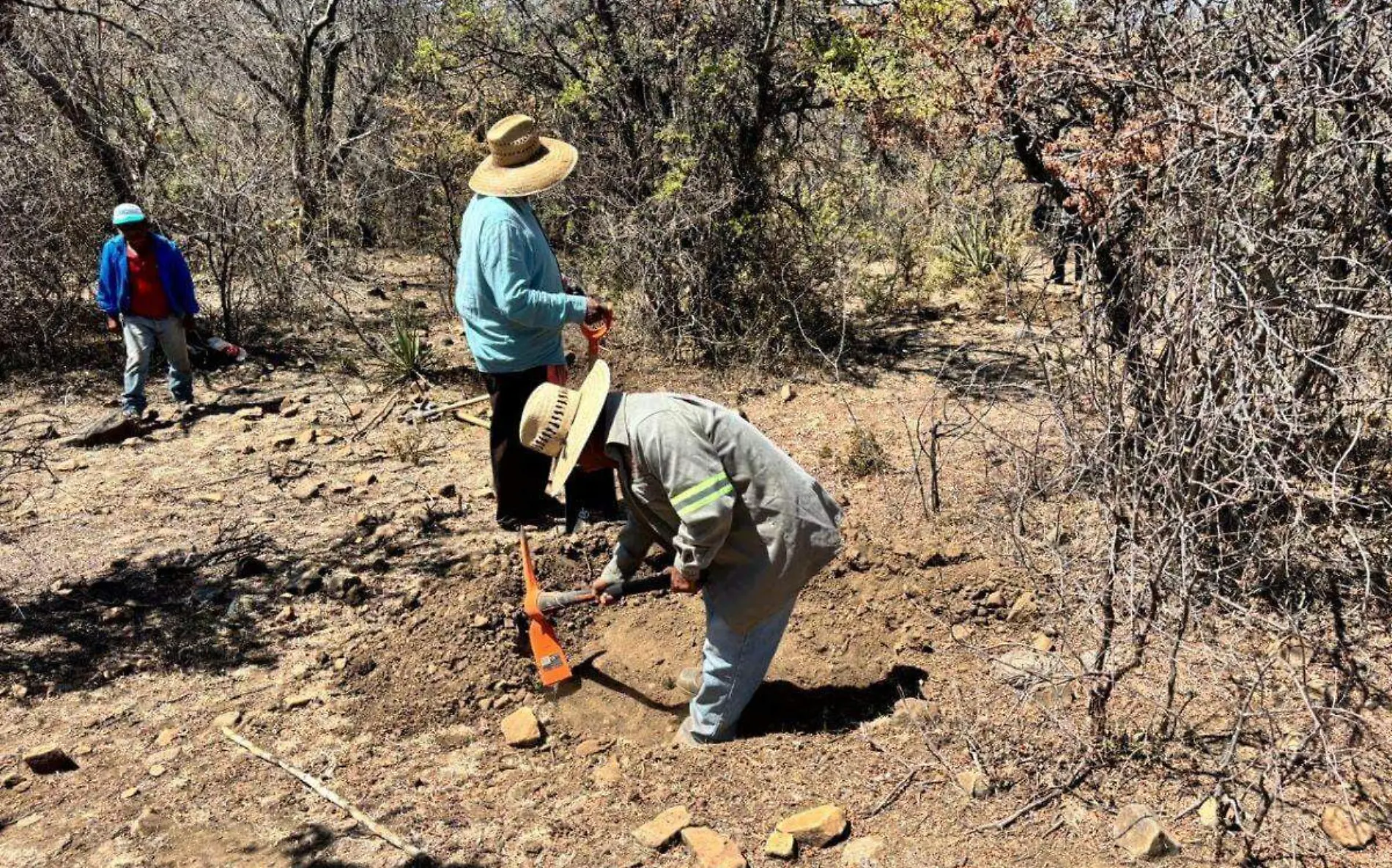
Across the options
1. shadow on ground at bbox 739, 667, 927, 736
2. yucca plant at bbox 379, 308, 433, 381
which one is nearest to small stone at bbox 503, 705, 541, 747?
shadow on ground at bbox 739, 667, 927, 736

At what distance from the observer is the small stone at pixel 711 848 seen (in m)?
2.86

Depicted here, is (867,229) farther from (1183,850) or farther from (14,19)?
(14,19)

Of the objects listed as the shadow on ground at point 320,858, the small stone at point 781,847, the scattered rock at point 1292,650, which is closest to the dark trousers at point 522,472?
the shadow on ground at point 320,858

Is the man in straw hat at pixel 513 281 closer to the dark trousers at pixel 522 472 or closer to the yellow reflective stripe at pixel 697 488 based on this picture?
the dark trousers at pixel 522 472

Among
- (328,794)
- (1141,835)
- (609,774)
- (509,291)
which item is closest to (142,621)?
(328,794)

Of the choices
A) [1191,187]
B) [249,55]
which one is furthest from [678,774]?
[249,55]

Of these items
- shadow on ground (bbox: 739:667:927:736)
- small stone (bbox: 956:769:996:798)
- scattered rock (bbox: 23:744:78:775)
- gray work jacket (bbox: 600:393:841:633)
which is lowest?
shadow on ground (bbox: 739:667:927:736)

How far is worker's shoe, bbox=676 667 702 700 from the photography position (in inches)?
156

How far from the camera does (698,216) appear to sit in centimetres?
687

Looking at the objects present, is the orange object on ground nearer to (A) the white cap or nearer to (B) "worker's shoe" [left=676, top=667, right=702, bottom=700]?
(B) "worker's shoe" [left=676, top=667, right=702, bottom=700]

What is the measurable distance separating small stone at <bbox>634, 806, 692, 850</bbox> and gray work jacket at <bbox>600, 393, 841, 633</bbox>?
58 centimetres

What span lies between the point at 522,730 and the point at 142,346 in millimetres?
4477

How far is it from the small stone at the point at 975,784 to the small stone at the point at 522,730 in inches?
55.3

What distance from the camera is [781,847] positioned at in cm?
289
